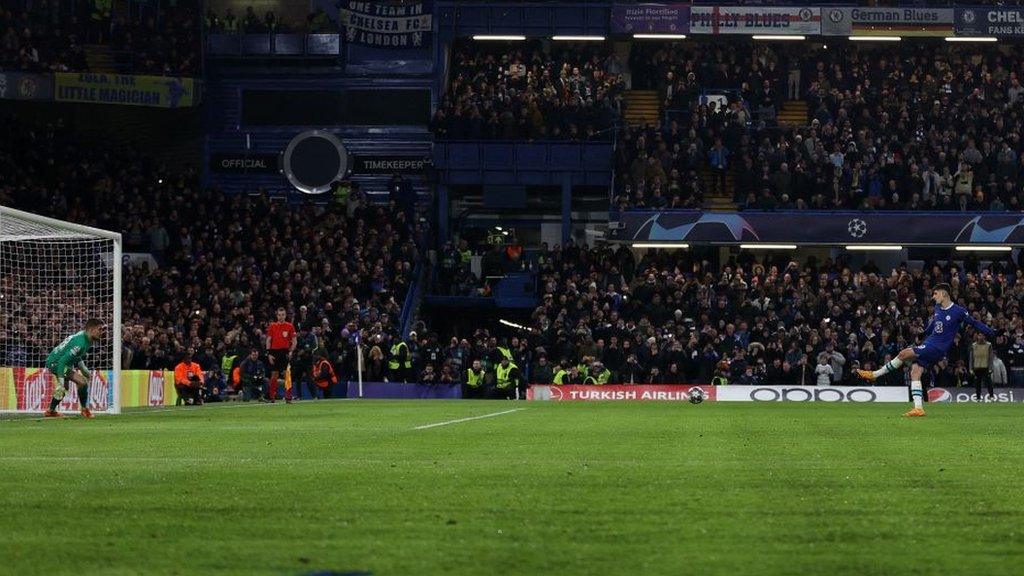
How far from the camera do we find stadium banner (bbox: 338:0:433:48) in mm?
51531

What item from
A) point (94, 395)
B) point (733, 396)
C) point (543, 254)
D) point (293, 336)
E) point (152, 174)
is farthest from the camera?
point (152, 174)

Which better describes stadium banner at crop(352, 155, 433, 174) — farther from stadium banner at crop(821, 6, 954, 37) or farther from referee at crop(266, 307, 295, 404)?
referee at crop(266, 307, 295, 404)

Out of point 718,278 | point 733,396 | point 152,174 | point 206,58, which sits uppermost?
point 206,58

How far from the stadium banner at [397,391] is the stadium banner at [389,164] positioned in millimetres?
13371

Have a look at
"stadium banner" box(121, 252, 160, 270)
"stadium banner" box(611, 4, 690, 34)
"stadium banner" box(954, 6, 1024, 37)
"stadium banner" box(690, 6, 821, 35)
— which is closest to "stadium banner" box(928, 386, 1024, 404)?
"stadium banner" box(690, 6, 821, 35)

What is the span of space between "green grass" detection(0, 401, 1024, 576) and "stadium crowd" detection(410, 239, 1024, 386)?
21648 millimetres

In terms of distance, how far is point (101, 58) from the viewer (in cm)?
4978

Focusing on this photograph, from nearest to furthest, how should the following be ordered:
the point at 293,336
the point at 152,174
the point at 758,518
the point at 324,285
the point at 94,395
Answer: the point at 758,518 → the point at 94,395 → the point at 293,336 → the point at 324,285 → the point at 152,174

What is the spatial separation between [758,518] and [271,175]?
45.1m

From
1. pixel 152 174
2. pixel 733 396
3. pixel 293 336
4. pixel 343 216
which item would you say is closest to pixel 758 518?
pixel 293 336

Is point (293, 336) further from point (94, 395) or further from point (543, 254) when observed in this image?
point (543, 254)

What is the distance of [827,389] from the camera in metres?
38.2

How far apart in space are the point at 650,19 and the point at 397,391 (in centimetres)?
1736

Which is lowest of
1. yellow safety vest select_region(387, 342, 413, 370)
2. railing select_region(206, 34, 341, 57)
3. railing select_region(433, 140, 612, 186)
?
yellow safety vest select_region(387, 342, 413, 370)
